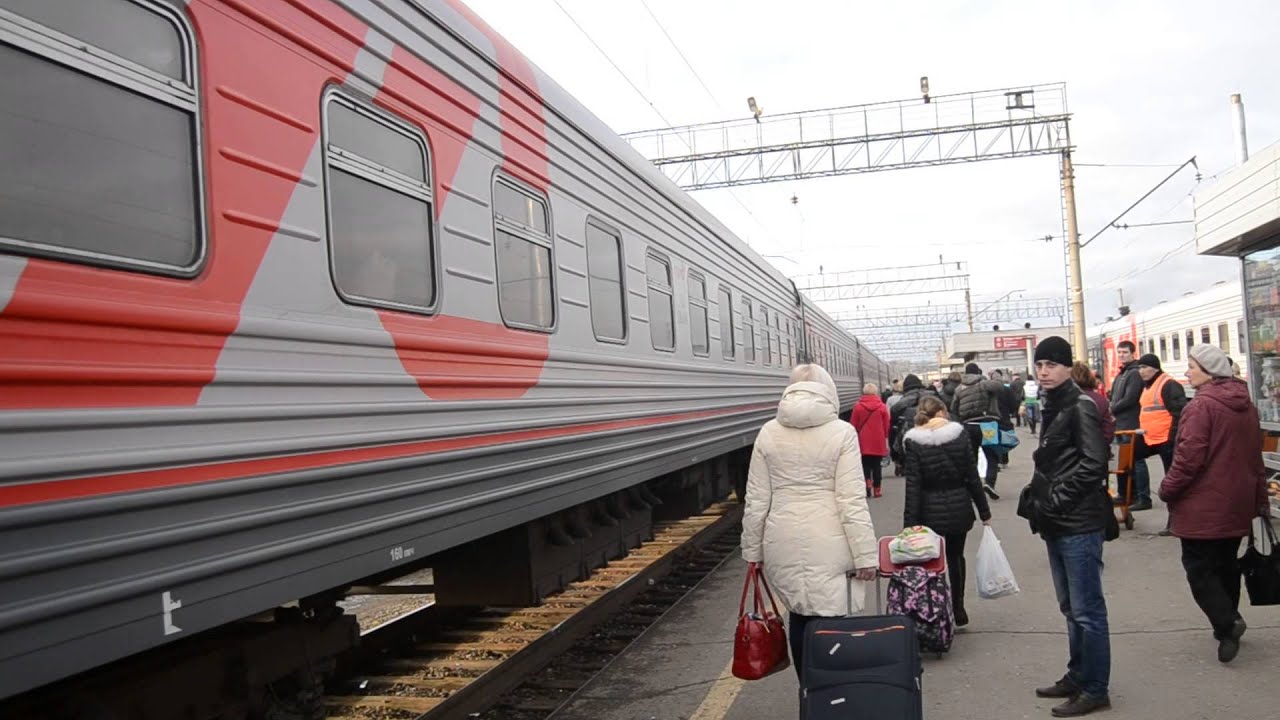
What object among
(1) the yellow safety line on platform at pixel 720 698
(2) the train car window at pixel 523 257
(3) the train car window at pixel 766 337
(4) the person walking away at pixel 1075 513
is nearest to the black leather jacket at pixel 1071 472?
(4) the person walking away at pixel 1075 513

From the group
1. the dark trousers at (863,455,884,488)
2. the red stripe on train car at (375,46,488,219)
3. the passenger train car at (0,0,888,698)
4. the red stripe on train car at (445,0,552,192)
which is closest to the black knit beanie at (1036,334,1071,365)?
the passenger train car at (0,0,888,698)

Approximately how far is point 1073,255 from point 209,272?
20543 millimetres

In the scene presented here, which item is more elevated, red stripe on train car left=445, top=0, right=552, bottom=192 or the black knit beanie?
red stripe on train car left=445, top=0, right=552, bottom=192

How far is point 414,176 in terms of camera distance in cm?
414

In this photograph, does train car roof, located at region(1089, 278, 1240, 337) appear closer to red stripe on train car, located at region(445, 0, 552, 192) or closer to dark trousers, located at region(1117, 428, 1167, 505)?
dark trousers, located at region(1117, 428, 1167, 505)

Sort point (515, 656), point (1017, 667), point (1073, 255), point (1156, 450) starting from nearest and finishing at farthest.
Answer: point (1017, 667)
point (515, 656)
point (1156, 450)
point (1073, 255)

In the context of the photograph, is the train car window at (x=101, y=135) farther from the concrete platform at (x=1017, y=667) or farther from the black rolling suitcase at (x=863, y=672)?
the concrete platform at (x=1017, y=667)

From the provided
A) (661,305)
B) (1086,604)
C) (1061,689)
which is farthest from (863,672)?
(661,305)

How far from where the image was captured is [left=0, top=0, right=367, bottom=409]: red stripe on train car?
7.72ft

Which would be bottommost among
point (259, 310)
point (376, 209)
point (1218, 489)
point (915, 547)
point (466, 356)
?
point (915, 547)

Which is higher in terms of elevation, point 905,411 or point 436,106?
point 436,106

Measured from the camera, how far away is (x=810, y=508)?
4.28 meters

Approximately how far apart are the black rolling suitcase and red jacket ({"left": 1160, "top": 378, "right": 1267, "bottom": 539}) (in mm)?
2124

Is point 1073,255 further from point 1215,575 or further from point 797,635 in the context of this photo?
point 797,635
